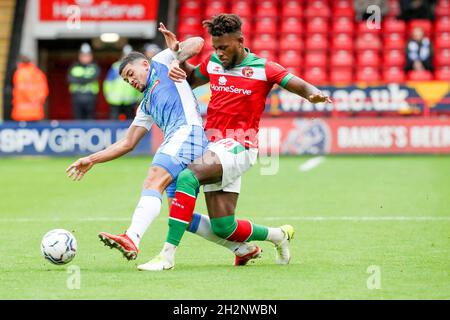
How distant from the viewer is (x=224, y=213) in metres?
7.68

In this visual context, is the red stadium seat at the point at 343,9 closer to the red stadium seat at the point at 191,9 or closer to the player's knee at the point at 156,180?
the red stadium seat at the point at 191,9

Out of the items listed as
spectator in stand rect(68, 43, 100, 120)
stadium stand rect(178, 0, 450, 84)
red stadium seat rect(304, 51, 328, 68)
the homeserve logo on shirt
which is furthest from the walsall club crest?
red stadium seat rect(304, 51, 328, 68)

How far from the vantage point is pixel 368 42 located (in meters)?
25.8

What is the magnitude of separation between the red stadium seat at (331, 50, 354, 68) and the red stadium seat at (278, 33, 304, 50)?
0.93 m

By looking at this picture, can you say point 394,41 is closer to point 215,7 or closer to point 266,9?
point 266,9

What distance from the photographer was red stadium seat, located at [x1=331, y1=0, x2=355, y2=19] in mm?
26375

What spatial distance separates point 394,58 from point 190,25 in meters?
5.14

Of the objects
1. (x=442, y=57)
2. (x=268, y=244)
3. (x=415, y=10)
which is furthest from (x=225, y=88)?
(x=415, y=10)

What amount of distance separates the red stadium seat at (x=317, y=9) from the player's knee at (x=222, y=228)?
63.3 ft

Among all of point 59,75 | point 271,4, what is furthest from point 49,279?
point 59,75

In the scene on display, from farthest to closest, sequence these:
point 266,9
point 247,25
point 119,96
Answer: point 266,9 < point 247,25 < point 119,96

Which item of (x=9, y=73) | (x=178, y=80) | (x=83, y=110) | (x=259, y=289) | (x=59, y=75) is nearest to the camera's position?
(x=259, y=289)
